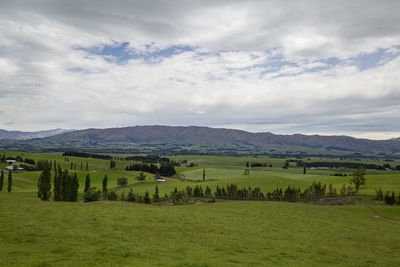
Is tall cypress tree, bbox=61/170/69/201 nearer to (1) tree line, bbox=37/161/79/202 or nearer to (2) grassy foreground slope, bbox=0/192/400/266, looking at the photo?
(1) tree line, bbox=37/161/79/202

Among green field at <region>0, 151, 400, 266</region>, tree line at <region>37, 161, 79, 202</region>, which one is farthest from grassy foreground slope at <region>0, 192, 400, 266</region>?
tree line at <region>37, 161, 79, 202</region>

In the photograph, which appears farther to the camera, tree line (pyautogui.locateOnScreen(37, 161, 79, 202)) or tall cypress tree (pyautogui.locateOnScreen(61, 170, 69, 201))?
tall cypress tree (pyautogui.locateOnScreen(61, 170, 69, 201))

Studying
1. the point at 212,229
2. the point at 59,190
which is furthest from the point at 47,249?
the point at 59,190

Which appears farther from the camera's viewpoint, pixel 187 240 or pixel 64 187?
pixel 64 187

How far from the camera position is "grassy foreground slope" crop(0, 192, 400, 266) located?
2252 centimetres

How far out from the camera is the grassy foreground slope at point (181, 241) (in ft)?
73.9

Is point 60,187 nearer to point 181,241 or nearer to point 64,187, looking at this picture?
point 64,187

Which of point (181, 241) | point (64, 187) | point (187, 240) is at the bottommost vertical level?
point (64, 187)

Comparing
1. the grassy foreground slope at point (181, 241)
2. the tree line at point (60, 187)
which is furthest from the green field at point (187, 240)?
the tree line at point (60, 187)

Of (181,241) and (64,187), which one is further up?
(181,241)

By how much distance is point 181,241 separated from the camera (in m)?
30.4

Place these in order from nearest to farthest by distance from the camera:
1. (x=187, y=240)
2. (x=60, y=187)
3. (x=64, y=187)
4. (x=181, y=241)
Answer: (x=181, y=241) < (x=187, y=240) < (x=60, y=187) < (x=64, y=187)

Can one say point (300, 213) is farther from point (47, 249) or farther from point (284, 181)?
point (284, 181)

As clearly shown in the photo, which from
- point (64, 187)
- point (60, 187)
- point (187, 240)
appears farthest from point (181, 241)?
point (60, 187)
